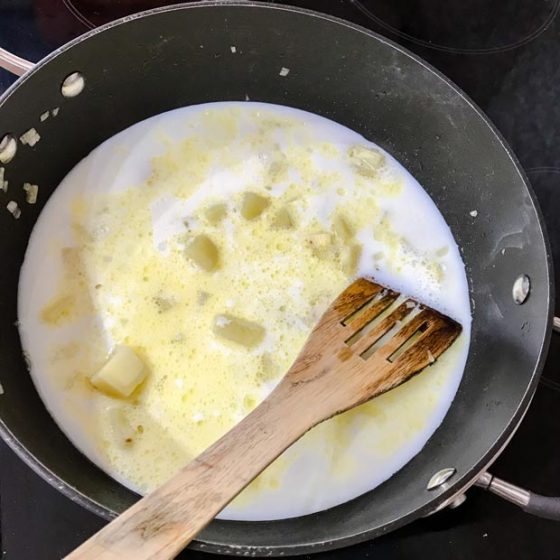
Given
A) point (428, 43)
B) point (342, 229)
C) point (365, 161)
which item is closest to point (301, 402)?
point (342, 229)

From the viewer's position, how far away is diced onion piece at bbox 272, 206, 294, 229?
1.41 metres

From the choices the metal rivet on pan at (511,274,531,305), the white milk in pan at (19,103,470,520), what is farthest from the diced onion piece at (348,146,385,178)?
A: the metal rivet on pan at (511,274,531,305)

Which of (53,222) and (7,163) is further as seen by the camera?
(53,222)

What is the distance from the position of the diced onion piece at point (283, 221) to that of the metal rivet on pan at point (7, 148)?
18.9 inches

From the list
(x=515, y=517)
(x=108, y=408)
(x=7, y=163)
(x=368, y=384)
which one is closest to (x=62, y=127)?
(x=7, y=163)

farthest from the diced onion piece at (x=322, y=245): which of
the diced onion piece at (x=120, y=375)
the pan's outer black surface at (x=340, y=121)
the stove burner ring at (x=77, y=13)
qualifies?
the stove burner ring at (x=77, y=13)

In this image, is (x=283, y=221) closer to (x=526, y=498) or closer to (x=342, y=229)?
(x=342, y=229)

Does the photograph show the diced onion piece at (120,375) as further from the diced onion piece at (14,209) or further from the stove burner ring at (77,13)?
the stove burner ring at (77,13)

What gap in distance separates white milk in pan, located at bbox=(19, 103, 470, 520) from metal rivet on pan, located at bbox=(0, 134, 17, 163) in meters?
0.15

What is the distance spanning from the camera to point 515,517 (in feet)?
4.22

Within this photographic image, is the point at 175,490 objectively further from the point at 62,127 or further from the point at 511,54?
the point at 511,54

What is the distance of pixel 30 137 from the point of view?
1309 mm

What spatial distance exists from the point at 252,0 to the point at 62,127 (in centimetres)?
41

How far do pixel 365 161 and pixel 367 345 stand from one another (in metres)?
0.42
